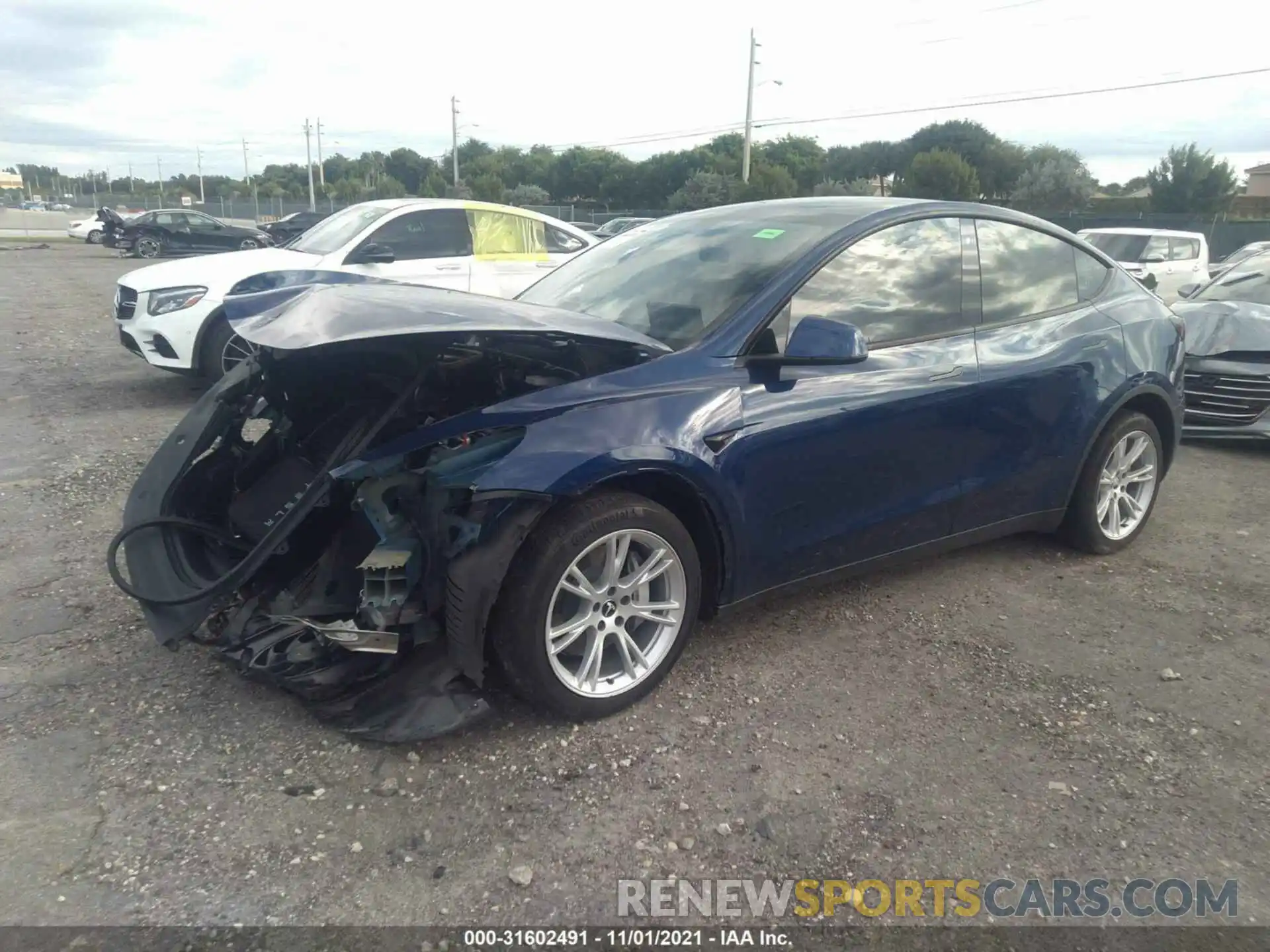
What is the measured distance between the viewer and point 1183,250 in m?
→ 15.8

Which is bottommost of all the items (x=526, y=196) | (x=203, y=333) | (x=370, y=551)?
(x=370, y=551)

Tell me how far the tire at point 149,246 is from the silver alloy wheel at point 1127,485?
30454mm

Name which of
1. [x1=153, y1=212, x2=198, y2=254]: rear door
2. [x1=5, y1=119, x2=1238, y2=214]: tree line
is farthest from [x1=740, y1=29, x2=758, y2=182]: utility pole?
[x1=153, y1=212, x2=198, y2=254]: rear door

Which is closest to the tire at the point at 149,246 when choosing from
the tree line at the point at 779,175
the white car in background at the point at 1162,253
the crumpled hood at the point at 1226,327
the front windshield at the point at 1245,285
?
the tree line at the point at 779,175

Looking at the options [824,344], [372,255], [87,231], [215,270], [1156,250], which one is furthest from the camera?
[87,231]

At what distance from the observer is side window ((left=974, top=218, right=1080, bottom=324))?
4.16 metres

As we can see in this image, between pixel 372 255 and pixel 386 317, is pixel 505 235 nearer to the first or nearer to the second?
pixel 372 255

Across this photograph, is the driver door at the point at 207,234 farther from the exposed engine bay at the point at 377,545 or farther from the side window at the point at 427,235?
the exposed engine bay at the point at 377,545

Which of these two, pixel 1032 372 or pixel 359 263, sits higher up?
pixel 359 263

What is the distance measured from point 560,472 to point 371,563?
644 millimetres

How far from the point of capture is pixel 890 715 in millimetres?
3279

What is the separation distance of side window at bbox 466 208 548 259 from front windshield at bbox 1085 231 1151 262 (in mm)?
10253

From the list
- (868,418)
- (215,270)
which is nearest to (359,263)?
(215,270)

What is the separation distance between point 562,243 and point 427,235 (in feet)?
4.94
